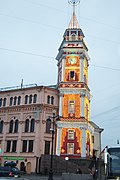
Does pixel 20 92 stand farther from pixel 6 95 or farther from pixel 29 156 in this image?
pixel 29 156

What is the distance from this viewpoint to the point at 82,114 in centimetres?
4700

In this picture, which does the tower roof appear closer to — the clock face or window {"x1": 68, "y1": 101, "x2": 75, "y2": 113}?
the clock face

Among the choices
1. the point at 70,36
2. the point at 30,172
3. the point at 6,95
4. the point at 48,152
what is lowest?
the point at 30,172

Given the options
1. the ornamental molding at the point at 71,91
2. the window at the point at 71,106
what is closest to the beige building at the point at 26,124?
the ornamental molding at the point at 71,91

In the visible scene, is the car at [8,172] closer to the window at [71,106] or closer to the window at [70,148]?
the window at [70,148]

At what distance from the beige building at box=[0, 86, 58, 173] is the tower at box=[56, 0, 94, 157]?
7.56 ft

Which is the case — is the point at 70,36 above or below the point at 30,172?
above

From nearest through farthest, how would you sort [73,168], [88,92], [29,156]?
1. [73,168]
2. [29,156]
3. [88,92]

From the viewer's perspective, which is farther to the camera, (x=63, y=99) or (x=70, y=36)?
(x=70, y=36)

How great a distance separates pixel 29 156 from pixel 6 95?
12.9 metres

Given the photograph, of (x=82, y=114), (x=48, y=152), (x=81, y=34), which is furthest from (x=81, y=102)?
(x=81, y=34)

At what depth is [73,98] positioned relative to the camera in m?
47.9

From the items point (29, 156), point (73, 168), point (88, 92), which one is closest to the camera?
point (73, 168)

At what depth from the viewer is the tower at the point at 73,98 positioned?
150 feet
